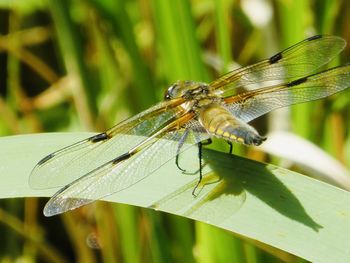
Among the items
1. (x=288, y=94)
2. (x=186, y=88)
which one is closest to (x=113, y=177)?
(x=186, y=88)

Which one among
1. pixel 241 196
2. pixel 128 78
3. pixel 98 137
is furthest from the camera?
pixel 128 78

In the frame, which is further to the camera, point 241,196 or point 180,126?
point 180,126

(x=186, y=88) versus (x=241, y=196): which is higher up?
(x=186, y=88)

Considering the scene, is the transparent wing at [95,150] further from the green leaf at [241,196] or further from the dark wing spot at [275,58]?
the dark wing spot at [275,58]

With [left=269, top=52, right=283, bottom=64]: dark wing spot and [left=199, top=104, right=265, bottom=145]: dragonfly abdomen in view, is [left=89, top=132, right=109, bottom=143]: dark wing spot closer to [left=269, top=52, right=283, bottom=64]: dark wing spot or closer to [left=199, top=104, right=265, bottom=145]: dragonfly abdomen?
[left=199, top=104, right=265, bottom=145]: dragonfly abdomen

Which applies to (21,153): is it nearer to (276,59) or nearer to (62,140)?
(62,140)

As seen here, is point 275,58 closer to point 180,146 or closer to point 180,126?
point 180,126

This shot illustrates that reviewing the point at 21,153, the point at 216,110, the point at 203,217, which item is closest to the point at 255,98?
the point at 216,110
